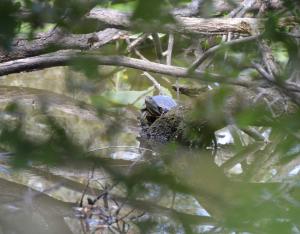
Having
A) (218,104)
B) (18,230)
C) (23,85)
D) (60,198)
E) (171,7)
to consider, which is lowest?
(23,85)

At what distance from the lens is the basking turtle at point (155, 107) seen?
3.88 m

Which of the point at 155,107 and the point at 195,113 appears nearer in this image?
the point at 195,113

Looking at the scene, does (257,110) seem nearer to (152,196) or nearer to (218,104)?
(218,104)

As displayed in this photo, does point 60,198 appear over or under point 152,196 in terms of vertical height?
under

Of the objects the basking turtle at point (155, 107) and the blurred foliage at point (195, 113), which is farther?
the basking turtle at point (155, 107)

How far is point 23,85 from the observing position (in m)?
4.70

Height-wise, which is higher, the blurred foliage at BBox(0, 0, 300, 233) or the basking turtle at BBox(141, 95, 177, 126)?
the blurred foliage at BBox(0, 0, 300, 233)

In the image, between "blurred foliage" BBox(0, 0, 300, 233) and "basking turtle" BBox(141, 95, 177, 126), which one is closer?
"blurred foliage" BBox(0, 0, 300, 233)

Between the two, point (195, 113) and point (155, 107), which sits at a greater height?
point (195, 113)

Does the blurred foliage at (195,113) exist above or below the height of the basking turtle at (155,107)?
above

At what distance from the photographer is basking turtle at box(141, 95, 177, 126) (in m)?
3.88

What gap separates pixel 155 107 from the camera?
3.89 metres

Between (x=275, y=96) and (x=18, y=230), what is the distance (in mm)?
613

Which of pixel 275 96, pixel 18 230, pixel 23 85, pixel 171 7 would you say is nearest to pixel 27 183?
pixel 18 230
